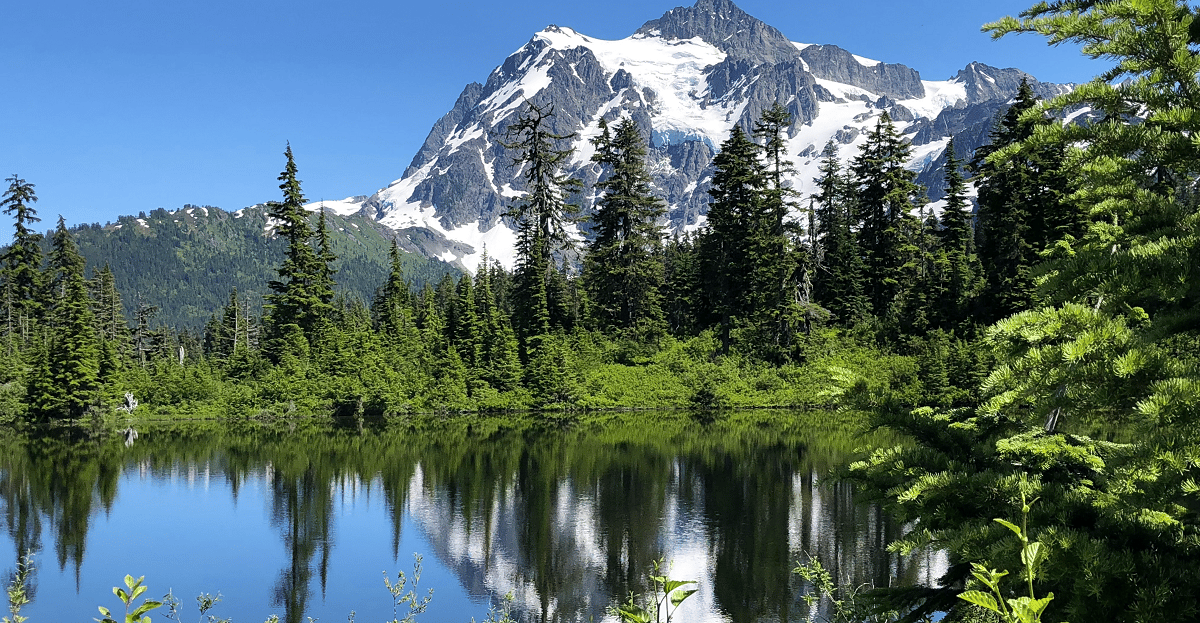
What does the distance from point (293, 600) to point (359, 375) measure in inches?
1253

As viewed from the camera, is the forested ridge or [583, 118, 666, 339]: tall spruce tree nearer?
the forested ridge

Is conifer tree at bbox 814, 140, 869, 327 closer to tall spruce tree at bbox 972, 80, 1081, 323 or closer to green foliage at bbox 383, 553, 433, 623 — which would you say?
tall spruce tree at bbox 972, 80, 1081, 323

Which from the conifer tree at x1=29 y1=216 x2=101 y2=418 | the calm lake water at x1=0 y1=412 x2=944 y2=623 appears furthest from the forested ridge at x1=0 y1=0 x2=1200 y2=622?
the calm lake water at x1=0 y1=412 x2=944 y2=623

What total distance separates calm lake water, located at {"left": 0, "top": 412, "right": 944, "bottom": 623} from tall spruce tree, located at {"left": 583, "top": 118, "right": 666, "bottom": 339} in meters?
14.1

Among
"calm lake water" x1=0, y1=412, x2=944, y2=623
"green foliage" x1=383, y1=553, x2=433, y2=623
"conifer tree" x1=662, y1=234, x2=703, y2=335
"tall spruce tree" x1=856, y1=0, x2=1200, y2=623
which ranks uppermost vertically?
"conifer tree" x1=662, y1=234, x2=703, y2=335

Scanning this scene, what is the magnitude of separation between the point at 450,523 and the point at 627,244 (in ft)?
94.0

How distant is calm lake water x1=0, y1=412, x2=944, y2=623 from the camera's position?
47.5ft

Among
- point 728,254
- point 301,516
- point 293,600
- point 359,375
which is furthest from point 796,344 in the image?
point 293,600

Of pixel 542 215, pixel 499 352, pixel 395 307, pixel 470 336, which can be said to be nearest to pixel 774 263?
pixel 542 215

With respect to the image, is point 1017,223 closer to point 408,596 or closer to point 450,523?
point 450,523

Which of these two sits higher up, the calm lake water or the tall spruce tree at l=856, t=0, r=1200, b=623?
the tall spruce tree at l=856, t=0, r=1200, b=623

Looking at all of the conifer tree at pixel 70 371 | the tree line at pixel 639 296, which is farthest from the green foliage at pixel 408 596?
the conifer tree at pixel 70 371

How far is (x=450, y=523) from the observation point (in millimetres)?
19391

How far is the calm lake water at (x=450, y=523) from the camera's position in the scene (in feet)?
47.5
